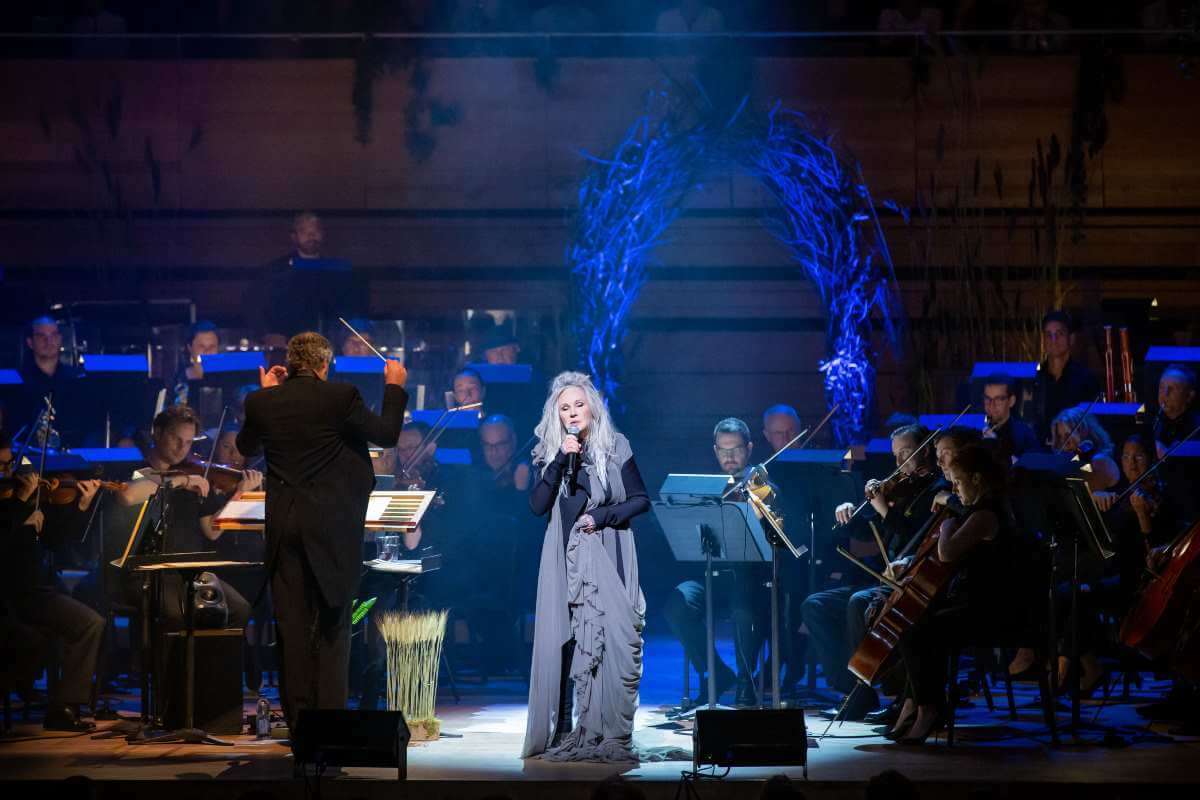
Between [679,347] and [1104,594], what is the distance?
150 inches

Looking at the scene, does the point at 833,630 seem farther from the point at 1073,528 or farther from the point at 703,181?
the point at 703,181

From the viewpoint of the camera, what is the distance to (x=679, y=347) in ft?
31.1

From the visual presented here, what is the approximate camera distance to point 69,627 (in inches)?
226

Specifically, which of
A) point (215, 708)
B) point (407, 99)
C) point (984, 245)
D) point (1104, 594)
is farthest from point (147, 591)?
point (984, 245)

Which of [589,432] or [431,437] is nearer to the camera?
[589,432]

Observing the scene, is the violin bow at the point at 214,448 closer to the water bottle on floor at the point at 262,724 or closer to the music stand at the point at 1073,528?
the water bottle on floor at the point at 262,724

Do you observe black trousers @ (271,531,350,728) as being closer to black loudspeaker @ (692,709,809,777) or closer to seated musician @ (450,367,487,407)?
black loudspeaker @ (692,709,809,777)

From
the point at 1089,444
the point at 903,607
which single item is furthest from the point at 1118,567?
the point at 903,607

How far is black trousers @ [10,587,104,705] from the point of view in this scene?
568 cm

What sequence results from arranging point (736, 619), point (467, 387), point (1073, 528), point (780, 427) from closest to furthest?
point (1073, 528) → point (736, 619) → point (780, 427) → point (467, 387)

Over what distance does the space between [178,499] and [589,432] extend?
207 centimetres

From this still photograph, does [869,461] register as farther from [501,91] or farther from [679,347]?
[501,91]

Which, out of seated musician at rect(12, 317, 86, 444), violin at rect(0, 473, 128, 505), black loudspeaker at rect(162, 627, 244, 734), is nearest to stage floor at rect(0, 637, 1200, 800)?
black loudspeaker at rect(162, 627, 244, 734)

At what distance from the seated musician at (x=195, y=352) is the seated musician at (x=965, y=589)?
4.55m
